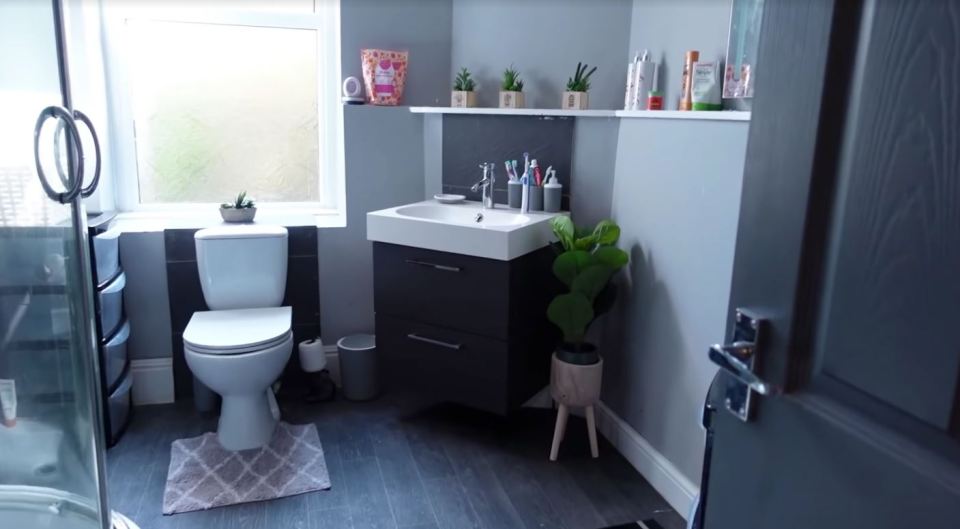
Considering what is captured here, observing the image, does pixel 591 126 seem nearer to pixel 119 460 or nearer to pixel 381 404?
pixel 381 404

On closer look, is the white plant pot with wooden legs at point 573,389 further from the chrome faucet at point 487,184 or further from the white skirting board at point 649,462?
the chrome faucet at point 487,184

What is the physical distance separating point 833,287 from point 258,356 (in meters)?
2.04

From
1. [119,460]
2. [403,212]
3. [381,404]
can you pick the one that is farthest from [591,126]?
[119,460]

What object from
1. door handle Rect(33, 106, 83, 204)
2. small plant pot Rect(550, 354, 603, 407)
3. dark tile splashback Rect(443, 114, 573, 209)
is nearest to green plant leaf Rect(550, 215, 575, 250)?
dark tile splashback Rect(443, 114, 573, 209)

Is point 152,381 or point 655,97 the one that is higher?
point 655,97

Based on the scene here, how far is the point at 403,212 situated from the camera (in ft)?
8.75

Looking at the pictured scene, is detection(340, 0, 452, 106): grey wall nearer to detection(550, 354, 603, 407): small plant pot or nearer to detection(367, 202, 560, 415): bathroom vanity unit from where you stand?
detection(367, 202, 560, 415): bathroom vanity unit

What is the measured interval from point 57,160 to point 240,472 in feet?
4.06

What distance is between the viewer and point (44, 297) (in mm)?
1710

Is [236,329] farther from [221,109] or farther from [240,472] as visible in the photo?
[221,109]

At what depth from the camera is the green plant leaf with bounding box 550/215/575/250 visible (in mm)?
2318

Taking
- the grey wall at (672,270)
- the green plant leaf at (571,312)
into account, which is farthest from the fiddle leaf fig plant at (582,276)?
the grey wall at (672,270)

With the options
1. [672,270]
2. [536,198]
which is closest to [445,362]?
[536,198]

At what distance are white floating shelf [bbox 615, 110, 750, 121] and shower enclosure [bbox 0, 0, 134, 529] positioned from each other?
1.65m
